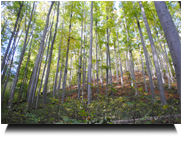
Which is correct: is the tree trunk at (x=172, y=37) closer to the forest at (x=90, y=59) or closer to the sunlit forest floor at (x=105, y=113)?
the forest at (x=90, y=59)

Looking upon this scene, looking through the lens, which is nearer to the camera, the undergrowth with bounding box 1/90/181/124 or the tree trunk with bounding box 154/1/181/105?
the tree trunk with bounding box 154/1/181/105

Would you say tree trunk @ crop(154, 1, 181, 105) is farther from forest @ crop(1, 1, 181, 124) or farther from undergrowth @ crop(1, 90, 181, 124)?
undergrowth @ crop(1, 90, 181, 124)

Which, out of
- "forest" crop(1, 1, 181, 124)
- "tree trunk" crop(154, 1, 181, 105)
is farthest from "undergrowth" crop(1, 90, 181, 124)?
"tree trunk" crop(154, 1, 181, 105)

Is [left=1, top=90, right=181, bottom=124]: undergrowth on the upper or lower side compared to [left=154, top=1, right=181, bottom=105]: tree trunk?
lower

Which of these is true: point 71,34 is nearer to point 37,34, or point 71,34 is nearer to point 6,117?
point 37,34

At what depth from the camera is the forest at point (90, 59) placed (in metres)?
2.65

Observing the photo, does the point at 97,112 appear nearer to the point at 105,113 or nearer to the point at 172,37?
the point at 105,113

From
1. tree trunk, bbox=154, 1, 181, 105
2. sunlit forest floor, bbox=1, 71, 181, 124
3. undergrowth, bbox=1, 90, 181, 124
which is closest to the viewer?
tree trunk, bbox=154, 1, 181, 105

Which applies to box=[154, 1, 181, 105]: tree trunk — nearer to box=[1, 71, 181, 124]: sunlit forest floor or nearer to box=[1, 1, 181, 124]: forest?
box=[1, 1, 181, 124]: forest

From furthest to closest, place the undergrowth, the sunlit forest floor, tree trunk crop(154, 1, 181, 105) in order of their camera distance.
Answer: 1. the undergrowth
2. the sunlit forest floor
3. tree trunk crop(154, 1, 181, 105)

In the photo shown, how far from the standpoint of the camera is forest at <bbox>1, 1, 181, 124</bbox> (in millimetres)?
2648

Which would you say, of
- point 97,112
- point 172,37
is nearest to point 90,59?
point 97,112
